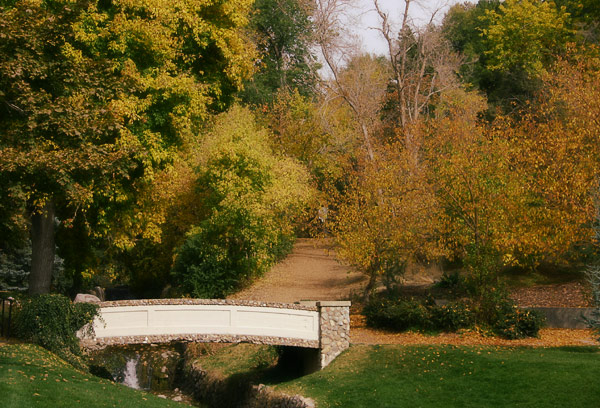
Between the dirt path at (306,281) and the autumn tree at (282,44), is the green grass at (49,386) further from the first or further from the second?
the autumn tree at (282,44)

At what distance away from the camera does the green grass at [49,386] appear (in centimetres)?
1252

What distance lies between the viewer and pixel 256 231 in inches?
1195

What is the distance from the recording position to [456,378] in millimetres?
16375

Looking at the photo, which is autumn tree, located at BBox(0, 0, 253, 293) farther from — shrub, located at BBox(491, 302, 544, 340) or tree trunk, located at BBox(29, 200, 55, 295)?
shrub, located at BBox(491, 302, 544, 340)

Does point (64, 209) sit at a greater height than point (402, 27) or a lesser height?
lesser

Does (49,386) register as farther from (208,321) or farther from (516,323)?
(516,323)

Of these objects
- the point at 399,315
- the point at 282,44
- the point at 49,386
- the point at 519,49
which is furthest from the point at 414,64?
the point at 49,386

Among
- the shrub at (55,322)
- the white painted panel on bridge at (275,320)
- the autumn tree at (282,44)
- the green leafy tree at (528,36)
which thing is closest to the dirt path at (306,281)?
the white painted panel on bridge at (275,320)

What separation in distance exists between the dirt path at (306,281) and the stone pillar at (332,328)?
9.38 m

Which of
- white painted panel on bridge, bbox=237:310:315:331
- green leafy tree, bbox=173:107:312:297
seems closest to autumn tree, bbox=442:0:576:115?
green leafy tree, bbox=173:107:312:297

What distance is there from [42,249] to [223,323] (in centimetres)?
642

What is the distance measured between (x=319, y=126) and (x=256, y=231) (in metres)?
14.1

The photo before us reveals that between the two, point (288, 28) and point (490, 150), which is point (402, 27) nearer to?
point (490, 150)

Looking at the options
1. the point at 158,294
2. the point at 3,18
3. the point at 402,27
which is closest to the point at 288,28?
the point at 402,27
